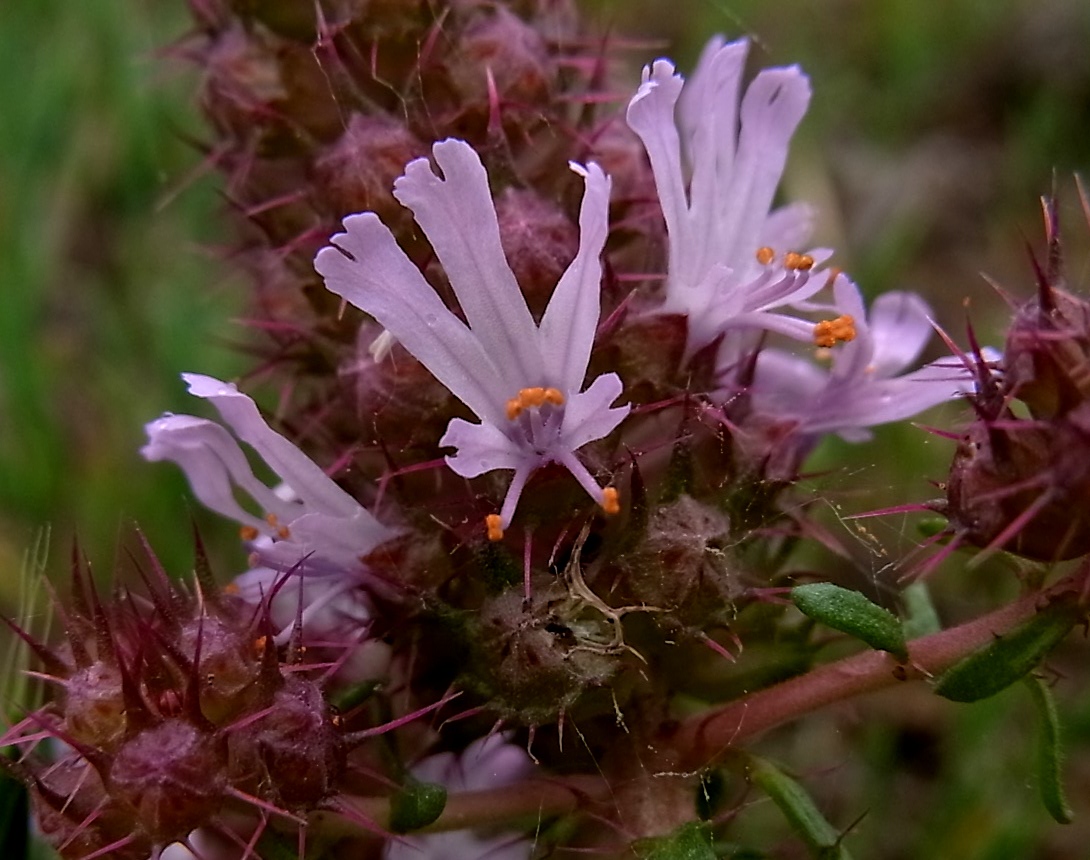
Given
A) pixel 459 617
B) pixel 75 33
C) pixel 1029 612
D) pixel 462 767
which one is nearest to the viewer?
pixel 1029 612

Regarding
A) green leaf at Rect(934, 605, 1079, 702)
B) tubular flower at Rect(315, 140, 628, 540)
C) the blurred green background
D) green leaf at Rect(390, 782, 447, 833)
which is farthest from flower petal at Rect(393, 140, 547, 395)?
the blurred green background

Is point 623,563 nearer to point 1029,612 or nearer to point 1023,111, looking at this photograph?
point 1029,612

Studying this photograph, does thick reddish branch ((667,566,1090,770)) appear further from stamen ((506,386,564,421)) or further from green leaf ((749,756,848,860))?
stamen ((506,386,564,421))

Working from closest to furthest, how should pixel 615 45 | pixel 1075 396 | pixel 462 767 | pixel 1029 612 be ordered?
1. pixel 1075 396
2. pixel 1029 612
3. pixel 462 767
4. pixel 615 45

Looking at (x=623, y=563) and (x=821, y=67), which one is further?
(x=821, y=67)

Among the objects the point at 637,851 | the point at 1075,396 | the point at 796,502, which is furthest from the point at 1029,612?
the point at 637,851

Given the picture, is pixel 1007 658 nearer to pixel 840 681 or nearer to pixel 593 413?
pixel 840 681

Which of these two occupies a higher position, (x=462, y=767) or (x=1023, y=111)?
(x=462, y=767)
